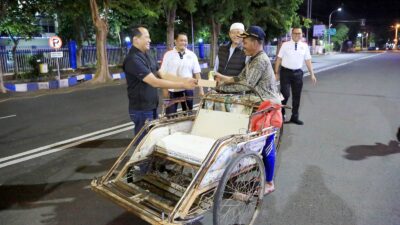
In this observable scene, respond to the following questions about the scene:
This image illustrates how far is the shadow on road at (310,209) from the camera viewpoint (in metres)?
3.49

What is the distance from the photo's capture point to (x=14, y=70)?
18531 millimetres

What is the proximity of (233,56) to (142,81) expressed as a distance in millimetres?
1418

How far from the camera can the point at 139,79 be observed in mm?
4215

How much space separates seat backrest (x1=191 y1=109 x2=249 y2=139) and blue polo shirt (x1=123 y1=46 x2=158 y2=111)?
2.23 feet

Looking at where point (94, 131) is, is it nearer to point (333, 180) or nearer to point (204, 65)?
point (333, 180)

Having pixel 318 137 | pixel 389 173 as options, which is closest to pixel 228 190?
pixel 389 173

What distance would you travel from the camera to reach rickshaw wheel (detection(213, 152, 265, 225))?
3.27 meters

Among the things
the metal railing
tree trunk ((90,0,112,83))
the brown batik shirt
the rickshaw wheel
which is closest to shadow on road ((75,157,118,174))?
the rickshaw wheel

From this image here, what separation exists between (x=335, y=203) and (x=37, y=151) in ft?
15.1

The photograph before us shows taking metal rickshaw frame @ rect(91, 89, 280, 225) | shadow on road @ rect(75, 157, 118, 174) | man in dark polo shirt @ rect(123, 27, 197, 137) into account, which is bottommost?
shadow on road @ rect(75, 157, 118, 174)

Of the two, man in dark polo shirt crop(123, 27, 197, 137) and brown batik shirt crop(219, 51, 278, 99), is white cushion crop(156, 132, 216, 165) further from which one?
brown batik shirt crop(219, 51, 278, 99)

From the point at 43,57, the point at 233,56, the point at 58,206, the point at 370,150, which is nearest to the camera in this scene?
the point at 58,206

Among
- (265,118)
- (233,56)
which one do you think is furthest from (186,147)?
(233,56)

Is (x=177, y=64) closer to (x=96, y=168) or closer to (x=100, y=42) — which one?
(x=96, y=168)
